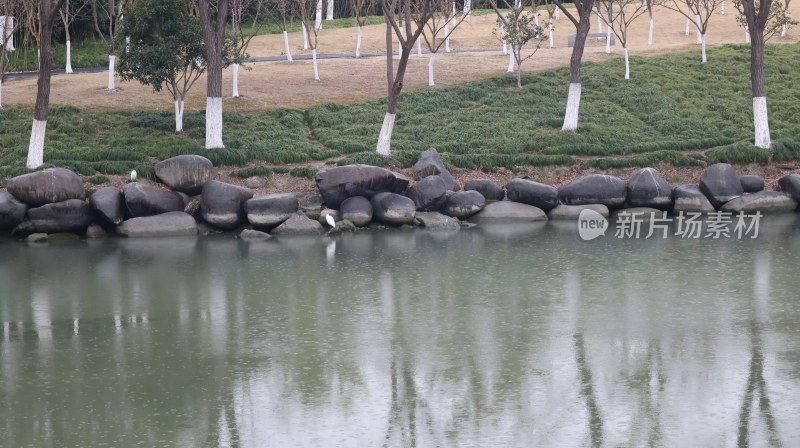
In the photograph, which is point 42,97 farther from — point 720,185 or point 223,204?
point 720,185

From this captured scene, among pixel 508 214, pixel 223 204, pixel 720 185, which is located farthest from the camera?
pixel 720 185

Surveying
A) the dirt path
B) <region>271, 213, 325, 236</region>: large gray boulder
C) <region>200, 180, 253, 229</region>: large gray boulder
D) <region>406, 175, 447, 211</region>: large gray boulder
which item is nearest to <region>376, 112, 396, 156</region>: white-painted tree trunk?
<region>406, 175, 447, 211</region>: large gray boulder

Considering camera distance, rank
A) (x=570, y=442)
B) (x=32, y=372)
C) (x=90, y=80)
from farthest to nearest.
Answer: (x=90, y=80)
(x=32, y=372)
(x=570, y=442)

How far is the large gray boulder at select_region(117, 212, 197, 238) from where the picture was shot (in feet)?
70.3

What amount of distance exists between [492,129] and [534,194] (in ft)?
20.3

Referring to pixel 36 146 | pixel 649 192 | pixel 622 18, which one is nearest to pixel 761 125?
pixel 649 192

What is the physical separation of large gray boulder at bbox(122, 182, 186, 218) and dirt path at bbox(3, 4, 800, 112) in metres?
9.12

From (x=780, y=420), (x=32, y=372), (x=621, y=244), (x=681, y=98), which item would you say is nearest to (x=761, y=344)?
(x=780, y=420)

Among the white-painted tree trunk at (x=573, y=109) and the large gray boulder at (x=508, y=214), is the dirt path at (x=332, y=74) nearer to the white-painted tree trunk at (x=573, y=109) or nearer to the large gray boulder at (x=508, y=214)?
the white-painted tree trunk at (x=573, y=109)

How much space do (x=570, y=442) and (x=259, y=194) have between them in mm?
15256

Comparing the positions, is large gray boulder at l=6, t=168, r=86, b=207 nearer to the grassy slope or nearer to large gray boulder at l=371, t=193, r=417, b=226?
the grassy slope

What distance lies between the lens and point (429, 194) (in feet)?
74.6

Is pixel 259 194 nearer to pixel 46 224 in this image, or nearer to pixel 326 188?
pixel 326 188

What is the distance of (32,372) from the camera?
1193cm
